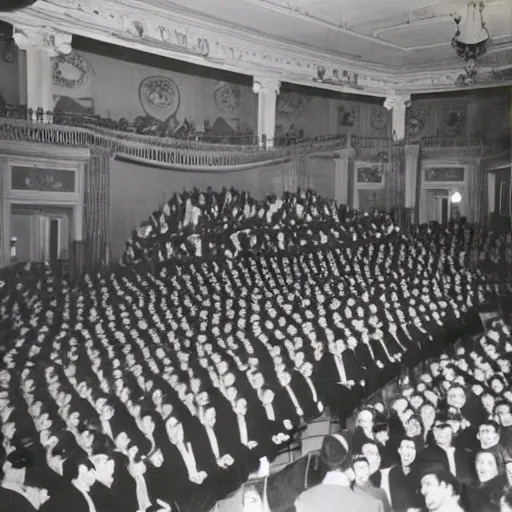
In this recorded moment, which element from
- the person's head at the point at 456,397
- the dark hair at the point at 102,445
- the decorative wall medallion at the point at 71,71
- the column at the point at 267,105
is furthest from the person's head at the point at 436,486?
the decorative wall medallion at the point at 71,71

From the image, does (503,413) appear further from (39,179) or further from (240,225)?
(39,179)

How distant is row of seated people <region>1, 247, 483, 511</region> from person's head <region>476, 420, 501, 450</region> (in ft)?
1.71

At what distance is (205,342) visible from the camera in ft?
10.1

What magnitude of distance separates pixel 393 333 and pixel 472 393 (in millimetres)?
561

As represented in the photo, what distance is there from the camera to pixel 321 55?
132 inches

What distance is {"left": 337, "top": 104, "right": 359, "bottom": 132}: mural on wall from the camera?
336 centimetres

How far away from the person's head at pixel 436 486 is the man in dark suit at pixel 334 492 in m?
0.25

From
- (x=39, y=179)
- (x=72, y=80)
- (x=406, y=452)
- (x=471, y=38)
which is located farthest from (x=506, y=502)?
(x=72, y=80)

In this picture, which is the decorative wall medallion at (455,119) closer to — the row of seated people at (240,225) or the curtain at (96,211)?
the row of seated people at (240,225)

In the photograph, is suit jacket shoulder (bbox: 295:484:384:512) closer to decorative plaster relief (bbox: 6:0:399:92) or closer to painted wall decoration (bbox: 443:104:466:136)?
painted wall decoration (bbox: 443:104:466:136)

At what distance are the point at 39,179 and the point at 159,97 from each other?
71 centimetres

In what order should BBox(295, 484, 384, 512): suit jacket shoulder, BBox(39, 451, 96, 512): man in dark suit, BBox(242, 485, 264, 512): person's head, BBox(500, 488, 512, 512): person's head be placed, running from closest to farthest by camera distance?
1. BBox(39, 451, 96, 512): man in dark suit
2. BBox(242, 485, 264, 512): person's head
3. BBox(295, 484, 384, 512): suit jacket shoulder
4. BBox(500, 488, 512, 512): person's head

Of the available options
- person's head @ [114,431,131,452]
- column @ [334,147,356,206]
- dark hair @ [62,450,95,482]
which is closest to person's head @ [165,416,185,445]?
person's head @ [114,431,131,452]

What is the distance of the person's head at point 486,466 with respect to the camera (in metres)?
3.24
